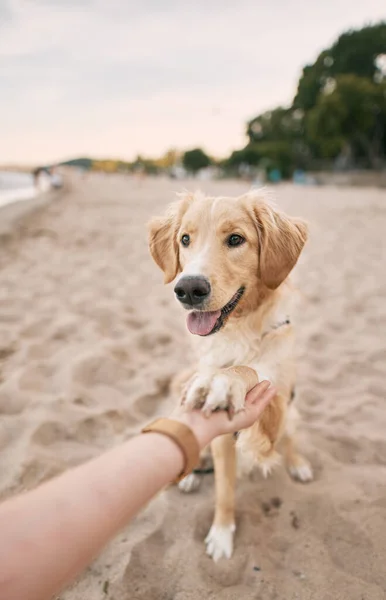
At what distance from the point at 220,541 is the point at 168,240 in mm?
1614

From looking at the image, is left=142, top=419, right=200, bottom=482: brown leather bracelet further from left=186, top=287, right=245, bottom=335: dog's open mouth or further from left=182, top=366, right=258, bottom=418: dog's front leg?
left=186, top=287, right=245, bottom=335: dog's open mouth

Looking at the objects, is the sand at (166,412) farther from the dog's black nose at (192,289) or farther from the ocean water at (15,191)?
the ocean water at (15,191)

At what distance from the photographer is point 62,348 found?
3434 millimetres

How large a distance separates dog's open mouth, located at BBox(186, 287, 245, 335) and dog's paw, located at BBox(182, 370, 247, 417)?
→ 21.9 inches

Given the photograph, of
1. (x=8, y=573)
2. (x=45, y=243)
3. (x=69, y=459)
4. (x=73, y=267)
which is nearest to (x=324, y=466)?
(x=69, y=459)

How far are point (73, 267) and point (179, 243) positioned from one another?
398 centimetres

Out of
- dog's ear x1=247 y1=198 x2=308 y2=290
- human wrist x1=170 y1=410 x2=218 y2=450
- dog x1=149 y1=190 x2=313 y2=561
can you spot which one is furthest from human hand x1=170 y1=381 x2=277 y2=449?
dog's ear x1=247 y1=198 x2=308 y2=290

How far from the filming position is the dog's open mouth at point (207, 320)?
1.80 m

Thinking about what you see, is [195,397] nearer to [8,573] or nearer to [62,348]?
[8,573]

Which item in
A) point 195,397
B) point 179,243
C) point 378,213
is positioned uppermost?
point 179,243

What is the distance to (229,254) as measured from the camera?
76.9 inches

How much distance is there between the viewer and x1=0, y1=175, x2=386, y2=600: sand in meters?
1.71

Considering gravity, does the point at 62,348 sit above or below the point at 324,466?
above

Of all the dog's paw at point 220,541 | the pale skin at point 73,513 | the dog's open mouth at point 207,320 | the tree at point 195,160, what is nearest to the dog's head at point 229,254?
the dog's open mouth at point 207,320
